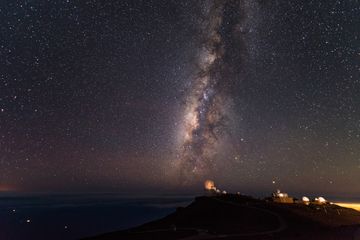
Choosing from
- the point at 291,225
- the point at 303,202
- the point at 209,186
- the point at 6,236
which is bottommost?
the point at 6,236

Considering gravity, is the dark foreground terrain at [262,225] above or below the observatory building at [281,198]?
below

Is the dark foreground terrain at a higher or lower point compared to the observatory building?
lower

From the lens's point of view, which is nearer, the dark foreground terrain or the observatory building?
the dark foreground terrain

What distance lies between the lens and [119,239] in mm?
37188

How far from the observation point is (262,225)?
3894 cm

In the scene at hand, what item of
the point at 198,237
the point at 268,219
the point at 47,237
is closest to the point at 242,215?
the point at 268,219

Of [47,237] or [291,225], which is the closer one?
[291,225]

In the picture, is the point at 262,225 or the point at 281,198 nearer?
the point at 262,225

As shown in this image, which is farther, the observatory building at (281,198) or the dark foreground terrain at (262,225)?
the observatory building at (281,198)

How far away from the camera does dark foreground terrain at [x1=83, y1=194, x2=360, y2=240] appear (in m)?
32.2

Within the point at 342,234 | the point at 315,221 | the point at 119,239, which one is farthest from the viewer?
the point at 315,221

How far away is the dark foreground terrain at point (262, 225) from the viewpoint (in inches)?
1267

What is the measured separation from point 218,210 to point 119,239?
932 inches

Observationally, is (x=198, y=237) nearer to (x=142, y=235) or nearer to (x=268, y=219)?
(x=142, y=235)
